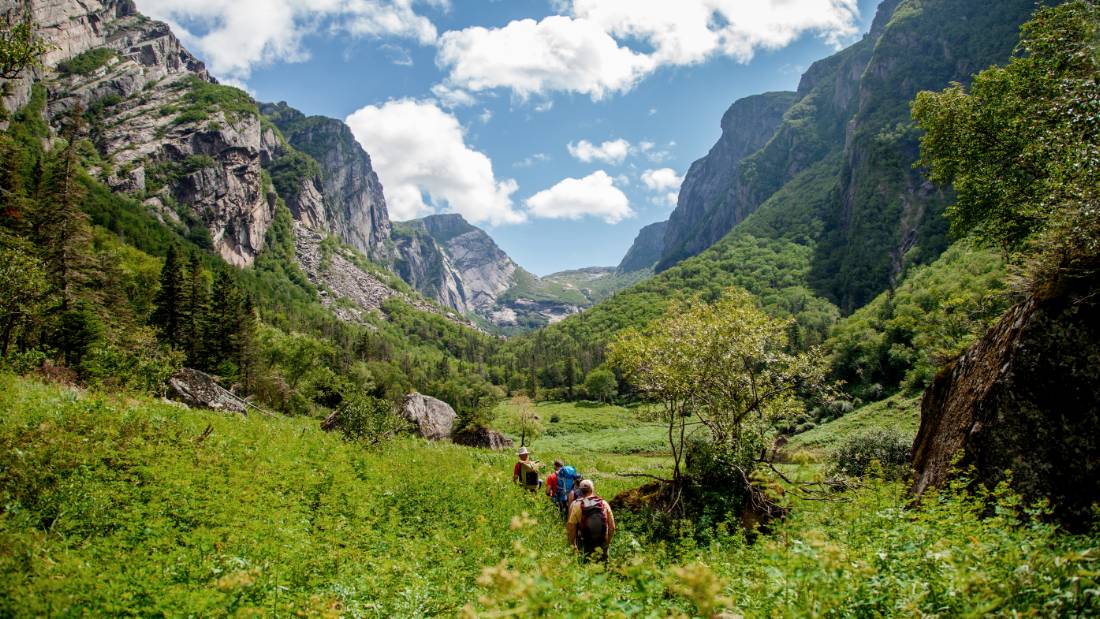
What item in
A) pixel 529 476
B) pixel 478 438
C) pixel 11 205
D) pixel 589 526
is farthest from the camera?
pixel 478 438

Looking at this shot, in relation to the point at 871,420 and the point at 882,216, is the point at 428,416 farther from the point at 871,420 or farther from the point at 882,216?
the point at 882,216

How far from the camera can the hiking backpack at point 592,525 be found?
30.4ft

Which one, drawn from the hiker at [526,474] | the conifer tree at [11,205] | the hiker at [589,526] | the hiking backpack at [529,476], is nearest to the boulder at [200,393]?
the conifer tree at [11,205]

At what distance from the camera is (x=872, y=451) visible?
23.1 meters

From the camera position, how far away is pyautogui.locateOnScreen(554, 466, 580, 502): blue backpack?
560 inches

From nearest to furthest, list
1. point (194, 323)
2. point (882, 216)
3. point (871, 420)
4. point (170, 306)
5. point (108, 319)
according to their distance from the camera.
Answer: point (108, 319) < point (871, 420) < point (170, 306) < point (194, 323) < point (882, 216)

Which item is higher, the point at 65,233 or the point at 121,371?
the point at 65,233

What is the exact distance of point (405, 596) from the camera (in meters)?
6.52

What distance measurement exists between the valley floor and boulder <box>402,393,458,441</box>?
2474cm

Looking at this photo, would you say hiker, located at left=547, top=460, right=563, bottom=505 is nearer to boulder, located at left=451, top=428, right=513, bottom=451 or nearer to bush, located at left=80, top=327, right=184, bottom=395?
bush, located at left=80, top=327, right=184, bottom=395

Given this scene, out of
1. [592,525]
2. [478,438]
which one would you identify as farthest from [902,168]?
[592,525]

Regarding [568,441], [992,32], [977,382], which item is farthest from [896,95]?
[977,382]

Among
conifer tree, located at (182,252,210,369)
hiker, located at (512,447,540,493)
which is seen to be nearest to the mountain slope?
conifer tree, located at (182,252,210,369)

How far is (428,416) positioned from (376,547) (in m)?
33.9
